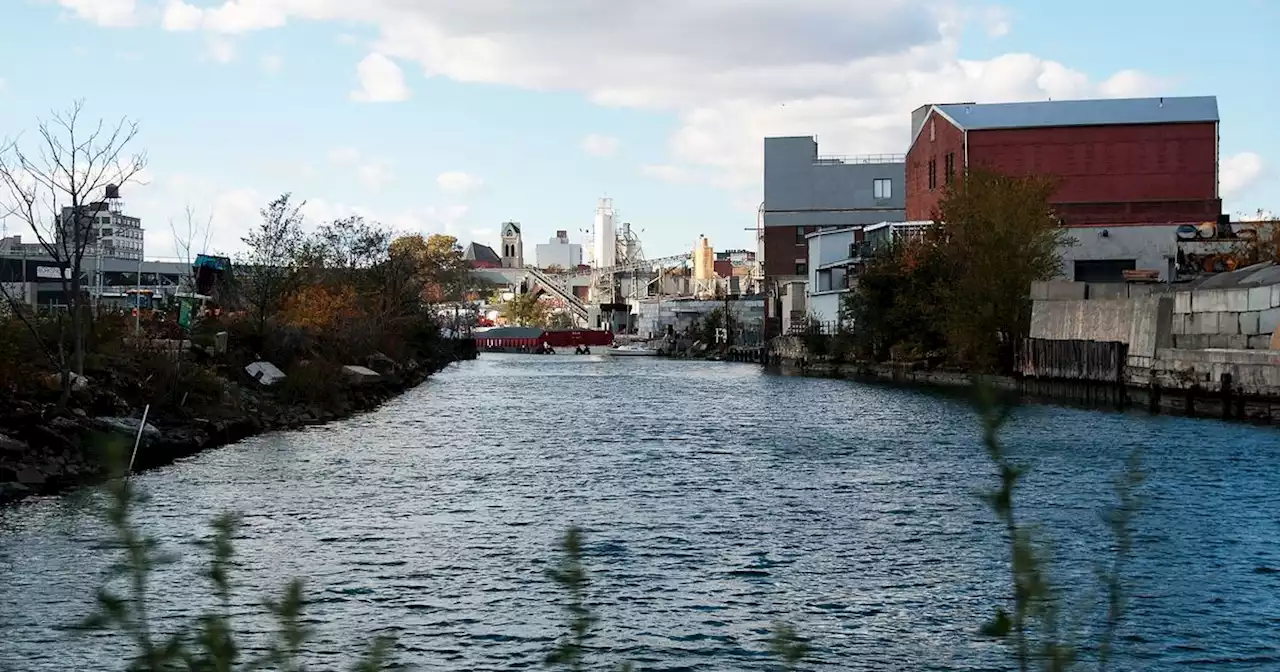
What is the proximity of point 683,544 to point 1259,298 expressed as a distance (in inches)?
1152

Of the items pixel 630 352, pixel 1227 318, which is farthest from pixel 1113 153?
pixel 630 352

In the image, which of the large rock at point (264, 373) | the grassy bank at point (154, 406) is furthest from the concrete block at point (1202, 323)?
the large rock at point (264, 373)

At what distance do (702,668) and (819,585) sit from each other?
13.7 feet

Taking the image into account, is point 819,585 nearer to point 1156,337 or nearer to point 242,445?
point 242,445

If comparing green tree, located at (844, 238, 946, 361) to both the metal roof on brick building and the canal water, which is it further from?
the canal water

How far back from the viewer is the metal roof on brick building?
7925 cm

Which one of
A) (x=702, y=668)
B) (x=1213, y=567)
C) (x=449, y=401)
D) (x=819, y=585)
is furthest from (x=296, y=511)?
(x=449, y=401)

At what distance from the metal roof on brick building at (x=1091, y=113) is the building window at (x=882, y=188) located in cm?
3863

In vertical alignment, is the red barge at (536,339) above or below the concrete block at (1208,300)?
below

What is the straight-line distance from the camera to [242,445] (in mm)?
33875

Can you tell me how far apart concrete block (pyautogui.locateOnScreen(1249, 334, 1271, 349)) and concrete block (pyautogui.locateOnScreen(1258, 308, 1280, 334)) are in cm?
16

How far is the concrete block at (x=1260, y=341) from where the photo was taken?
42.5 m

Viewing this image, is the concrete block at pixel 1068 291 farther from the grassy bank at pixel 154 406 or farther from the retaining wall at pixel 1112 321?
the grassy bank at pixel 154 406

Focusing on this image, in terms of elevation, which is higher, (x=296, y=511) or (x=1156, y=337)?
(x=1156, y=337)
